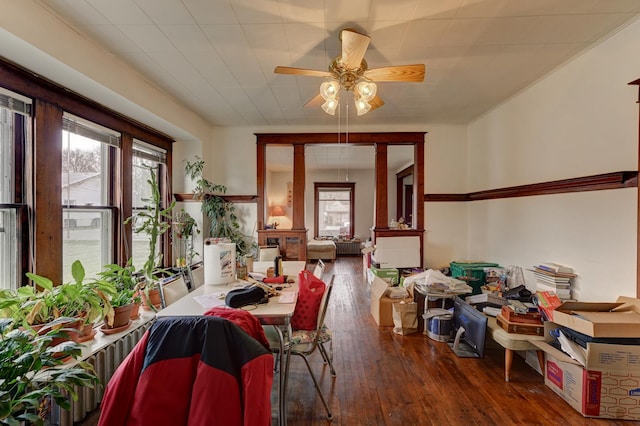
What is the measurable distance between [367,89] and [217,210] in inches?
119

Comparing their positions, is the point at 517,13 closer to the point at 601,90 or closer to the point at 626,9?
the point at 626,9

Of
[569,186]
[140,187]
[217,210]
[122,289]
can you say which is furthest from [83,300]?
[569,186]

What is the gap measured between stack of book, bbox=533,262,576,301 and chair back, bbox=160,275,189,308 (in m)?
3.37

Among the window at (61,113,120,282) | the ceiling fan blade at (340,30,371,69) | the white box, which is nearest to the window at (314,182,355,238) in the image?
the white box

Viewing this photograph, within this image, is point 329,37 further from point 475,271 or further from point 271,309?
point 475,271

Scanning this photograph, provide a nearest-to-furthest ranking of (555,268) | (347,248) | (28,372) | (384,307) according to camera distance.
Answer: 1. (28,372)
2. (555,268)
3. (384,307)
4. (347,248)

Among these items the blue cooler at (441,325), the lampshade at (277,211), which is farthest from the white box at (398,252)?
the lampshade at (277,211)

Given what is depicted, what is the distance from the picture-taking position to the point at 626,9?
75.5 inches

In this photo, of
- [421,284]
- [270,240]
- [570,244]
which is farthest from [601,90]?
[270,240]

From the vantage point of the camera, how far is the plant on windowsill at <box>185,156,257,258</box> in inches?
159

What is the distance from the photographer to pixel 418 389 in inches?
81.3

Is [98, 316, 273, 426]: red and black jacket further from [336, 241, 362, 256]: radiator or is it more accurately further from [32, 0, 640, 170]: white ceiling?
[336, 241, 362, 256]: radiator

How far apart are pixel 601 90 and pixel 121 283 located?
4.22m

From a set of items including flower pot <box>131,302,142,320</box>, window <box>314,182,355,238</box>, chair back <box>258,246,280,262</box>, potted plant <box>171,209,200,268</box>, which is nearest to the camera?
flower pot <box>131,302,142,320</box>
